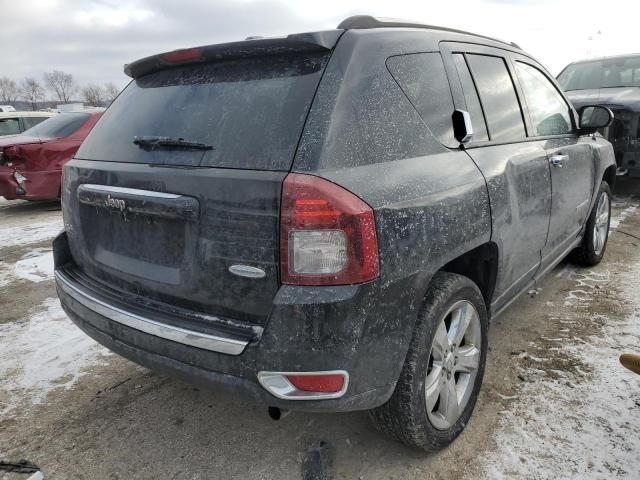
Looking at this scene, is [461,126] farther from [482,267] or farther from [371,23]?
[482,267]

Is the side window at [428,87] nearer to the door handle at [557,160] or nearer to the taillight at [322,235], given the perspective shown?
the taillight at [322,235]

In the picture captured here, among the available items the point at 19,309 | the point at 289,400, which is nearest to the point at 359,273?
the point at 289,400

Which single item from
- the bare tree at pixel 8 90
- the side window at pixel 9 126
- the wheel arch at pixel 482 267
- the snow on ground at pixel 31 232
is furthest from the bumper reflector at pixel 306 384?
the bare tree at pixel 8 90

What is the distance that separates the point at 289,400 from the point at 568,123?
3124mm

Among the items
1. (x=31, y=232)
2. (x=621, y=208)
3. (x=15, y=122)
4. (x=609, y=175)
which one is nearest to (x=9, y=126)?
(x=15, y=122)

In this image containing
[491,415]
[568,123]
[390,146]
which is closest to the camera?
[390,146]

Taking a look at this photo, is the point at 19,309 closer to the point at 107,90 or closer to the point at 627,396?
the point at 627,396

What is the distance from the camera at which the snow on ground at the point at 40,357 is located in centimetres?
279

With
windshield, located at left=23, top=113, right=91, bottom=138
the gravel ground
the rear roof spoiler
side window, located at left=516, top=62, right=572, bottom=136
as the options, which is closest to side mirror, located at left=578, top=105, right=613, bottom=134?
side window, located at left=516, top=62, right=572, bottom=136

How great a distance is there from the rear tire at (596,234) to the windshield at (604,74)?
423 cm

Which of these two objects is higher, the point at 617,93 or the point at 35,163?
the point at 617,93

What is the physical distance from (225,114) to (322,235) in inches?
27.2

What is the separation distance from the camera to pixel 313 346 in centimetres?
167

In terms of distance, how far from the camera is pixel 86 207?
7.43ft
